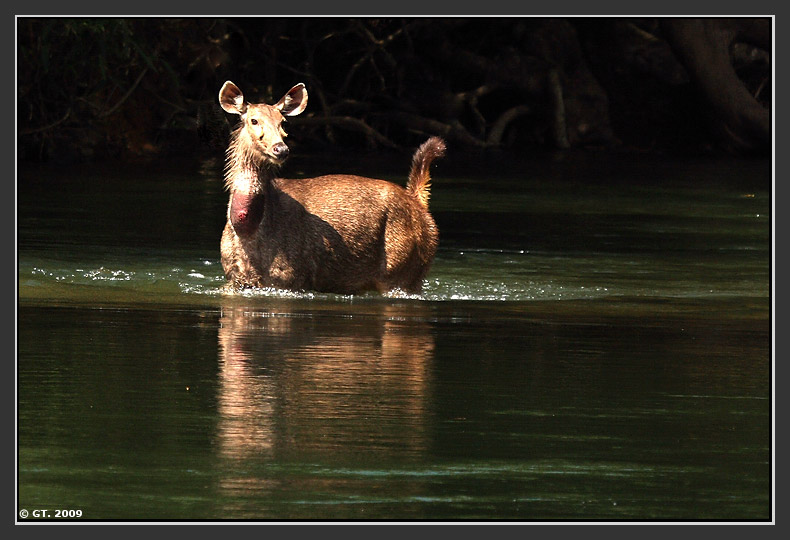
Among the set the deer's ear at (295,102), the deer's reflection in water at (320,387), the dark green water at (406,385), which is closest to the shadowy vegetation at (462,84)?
the dark green water at (406,385)

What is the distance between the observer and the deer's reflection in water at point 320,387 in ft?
28.1

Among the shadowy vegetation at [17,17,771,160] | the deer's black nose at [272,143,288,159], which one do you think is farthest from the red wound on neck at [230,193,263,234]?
the shadowy vegetation at [17,17,771,160]

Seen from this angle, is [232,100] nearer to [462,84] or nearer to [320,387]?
[320,387]

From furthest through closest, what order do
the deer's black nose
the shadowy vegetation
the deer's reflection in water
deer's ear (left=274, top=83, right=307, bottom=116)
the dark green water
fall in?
1. the shadowy vegetation
2. deer's ear (left=274, top=83, right=307, bottom=116)
3. the deer's black nose
4. the deer's reflection in water
5. the dark green water

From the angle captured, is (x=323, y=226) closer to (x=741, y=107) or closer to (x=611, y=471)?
(x=611, y=471)

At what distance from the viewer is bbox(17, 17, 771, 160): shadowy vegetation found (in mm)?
32094

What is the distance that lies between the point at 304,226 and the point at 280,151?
789mm

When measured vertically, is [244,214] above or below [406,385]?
above

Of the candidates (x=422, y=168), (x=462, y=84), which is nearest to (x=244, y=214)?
(x=422, y=168)

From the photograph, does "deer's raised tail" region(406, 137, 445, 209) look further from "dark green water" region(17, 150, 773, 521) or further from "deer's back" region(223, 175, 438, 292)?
"dark green water" region(17, 150, 773, 521)

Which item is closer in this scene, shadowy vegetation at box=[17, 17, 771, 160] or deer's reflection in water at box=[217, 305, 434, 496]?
deer's reflection in water at box=[217, 305, 434, 496]

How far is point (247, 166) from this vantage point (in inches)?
550

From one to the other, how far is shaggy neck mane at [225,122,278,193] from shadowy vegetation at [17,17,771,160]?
54.3 ft

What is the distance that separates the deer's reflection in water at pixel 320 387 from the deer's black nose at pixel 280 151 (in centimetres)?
114
